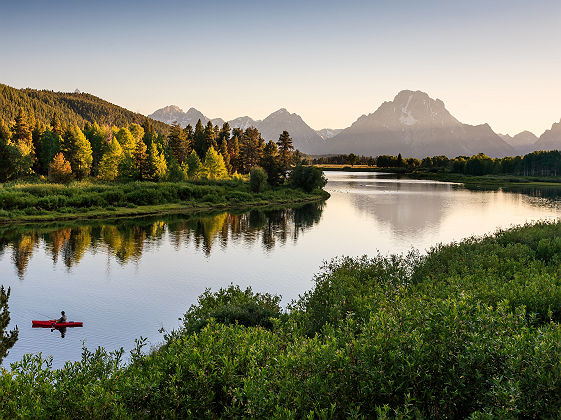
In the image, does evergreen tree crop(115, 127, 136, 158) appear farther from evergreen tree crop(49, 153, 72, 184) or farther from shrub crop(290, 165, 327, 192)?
shrub crop(290, 165, 327, 192)

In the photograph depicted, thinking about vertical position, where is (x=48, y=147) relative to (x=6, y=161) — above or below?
above

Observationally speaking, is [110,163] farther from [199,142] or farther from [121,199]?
[199,142]

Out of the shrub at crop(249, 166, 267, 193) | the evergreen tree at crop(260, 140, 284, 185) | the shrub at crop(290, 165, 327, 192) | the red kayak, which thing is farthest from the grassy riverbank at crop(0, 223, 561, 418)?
the evergreen tree at crop(260, 140, 284, 185)

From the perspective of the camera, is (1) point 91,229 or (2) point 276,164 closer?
(1) point 91,229

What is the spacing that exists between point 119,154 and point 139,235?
154ft

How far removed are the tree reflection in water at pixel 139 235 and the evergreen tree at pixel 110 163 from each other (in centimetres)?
3140

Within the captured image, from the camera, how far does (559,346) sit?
Result: 26.1 feet

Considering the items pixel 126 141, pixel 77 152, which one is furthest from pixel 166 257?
pixel 126 141

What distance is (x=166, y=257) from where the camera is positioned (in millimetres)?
43062

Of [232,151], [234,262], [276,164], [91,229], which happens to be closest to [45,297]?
[234,262]

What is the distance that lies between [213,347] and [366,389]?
13.0ft

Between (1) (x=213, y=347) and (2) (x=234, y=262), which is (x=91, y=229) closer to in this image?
(2) (x=234, y=262)

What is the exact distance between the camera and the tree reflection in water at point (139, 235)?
1731 inches

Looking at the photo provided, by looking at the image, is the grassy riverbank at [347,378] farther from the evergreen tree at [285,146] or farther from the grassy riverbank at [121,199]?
the evergreen tree at [285,146]
